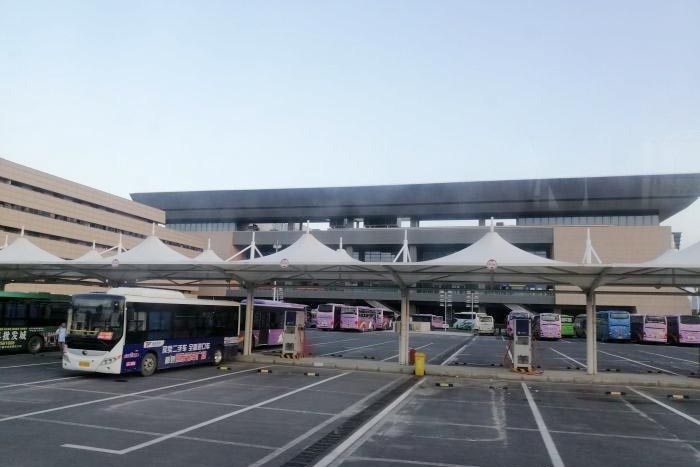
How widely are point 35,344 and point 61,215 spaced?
101 ft

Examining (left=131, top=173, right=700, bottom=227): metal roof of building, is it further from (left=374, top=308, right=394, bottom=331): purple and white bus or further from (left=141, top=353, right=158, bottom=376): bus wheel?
(left=141, top=353, right=158, bottom=376): bus wheel

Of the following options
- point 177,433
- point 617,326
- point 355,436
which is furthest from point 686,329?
point 177,433

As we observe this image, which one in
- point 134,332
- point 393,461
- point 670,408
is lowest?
point 670,408

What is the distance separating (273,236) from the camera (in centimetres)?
7562

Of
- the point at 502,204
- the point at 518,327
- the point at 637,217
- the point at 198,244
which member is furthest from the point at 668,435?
the point at 198,244

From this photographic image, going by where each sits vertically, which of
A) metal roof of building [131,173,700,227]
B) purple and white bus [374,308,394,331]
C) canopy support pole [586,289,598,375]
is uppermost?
metal roof of building [131,173,700,227]

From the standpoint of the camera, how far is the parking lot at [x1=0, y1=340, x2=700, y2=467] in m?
7.96

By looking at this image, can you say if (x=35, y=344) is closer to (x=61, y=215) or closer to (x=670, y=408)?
(x=670, y=408)

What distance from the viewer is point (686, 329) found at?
4041 centimetres

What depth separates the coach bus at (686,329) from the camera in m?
40.0

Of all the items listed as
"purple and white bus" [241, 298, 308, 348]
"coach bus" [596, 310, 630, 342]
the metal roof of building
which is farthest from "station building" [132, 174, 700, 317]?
"purple and white bus" [241, 298, 308, 348]

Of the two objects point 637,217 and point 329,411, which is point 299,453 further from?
point 637,217

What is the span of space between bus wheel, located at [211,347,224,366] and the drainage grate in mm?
8580

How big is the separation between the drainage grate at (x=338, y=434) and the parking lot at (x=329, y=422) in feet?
0.10
